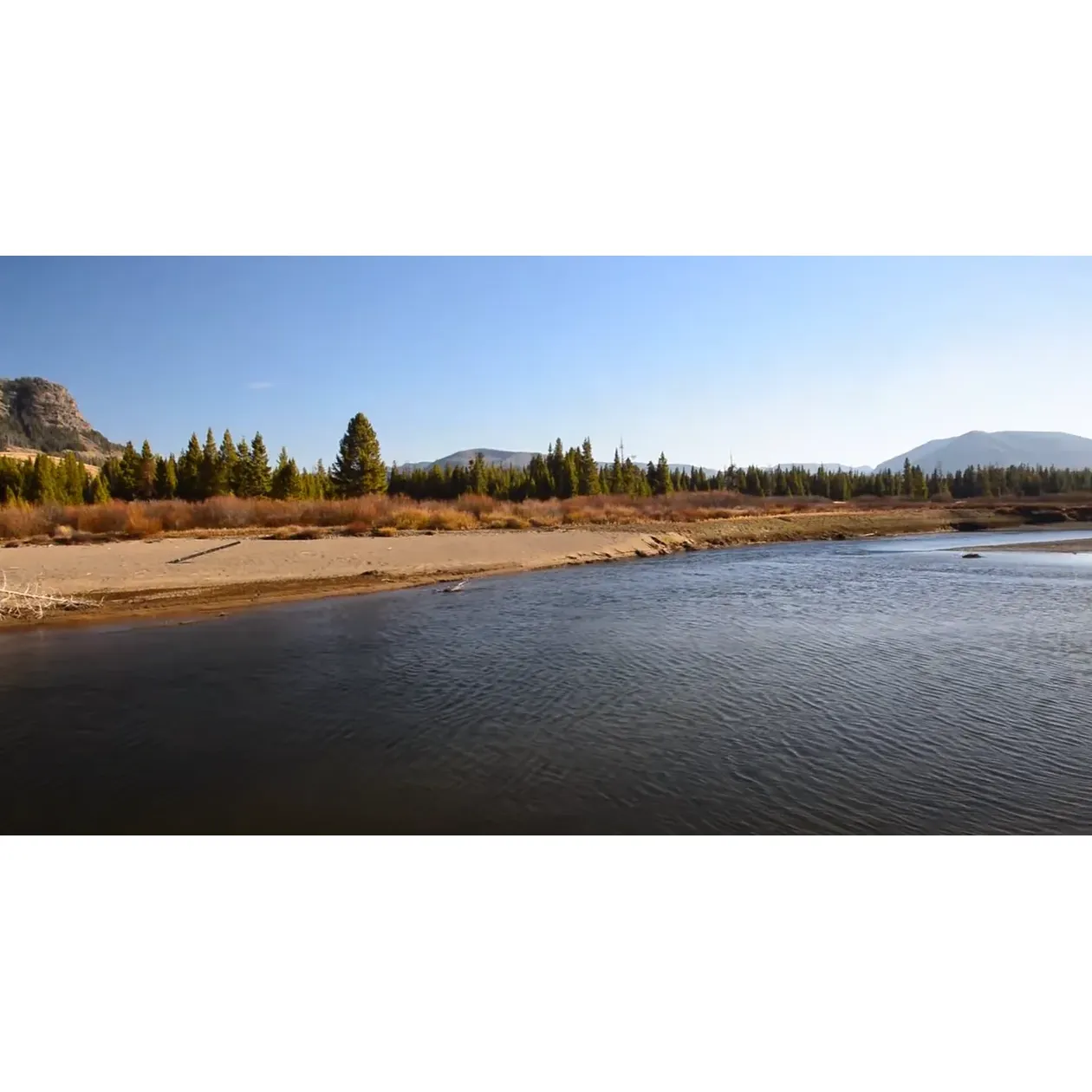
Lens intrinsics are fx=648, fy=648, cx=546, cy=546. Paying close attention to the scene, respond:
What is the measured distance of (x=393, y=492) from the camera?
89.9 meters

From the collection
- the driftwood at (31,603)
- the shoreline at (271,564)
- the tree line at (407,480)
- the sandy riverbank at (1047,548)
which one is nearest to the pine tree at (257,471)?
the tree line at (407,480)

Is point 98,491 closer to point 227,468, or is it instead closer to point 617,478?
point 227,468

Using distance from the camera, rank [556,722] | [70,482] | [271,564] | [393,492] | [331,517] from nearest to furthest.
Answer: [556,722] → [271,564] → [331,517] → [70,482] → [393,492]

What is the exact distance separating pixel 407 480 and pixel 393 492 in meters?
3.26

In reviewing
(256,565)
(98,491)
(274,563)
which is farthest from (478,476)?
(256,565)

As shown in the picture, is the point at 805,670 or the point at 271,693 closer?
the point at 271,693

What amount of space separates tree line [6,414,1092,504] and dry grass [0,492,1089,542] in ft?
36.1

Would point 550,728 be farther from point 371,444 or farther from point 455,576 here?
point 371,444

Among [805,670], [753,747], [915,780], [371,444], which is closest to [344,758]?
[753,747]

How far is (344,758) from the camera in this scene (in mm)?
7684

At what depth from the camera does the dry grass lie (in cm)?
3231

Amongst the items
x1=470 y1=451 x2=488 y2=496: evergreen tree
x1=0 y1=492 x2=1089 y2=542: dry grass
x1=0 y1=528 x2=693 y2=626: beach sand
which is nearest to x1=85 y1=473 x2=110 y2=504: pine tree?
x1=0 y1=492 x2=1089 y2=542: dry grass

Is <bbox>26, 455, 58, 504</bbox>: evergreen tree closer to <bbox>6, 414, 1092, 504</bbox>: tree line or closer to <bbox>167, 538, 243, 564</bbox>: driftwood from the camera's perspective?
<bbox>6, 414, 1092, 504</bbox>: tree line
